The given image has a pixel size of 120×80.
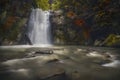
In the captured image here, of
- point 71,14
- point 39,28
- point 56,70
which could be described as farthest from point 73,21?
point 56,70

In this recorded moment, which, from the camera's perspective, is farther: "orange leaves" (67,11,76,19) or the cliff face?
"orange leaves" (67,11,76,19)

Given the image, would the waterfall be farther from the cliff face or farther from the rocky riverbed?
the rocky riverbed

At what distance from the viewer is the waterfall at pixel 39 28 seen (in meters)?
35.2

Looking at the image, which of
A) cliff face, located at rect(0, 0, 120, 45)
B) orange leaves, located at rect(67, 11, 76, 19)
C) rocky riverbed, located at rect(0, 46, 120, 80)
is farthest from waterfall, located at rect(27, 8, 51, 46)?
rocky riverbed, located at rect(0, 46, 120, 80)

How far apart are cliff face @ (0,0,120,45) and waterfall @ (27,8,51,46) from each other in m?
0.92

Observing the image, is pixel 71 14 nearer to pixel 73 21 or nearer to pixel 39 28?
pixel 73 21

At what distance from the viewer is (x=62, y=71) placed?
1294cm

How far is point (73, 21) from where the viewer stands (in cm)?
3559

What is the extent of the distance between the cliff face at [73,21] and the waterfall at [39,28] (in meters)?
0.92

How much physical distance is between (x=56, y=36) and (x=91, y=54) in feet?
52.1

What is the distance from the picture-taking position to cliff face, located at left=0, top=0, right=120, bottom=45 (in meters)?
32.5

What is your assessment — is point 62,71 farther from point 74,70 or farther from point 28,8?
point 28,8

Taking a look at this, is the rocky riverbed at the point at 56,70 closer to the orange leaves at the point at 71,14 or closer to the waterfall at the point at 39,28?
the waterfall at the point at 39,28

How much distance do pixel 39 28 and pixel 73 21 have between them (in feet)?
17.6
